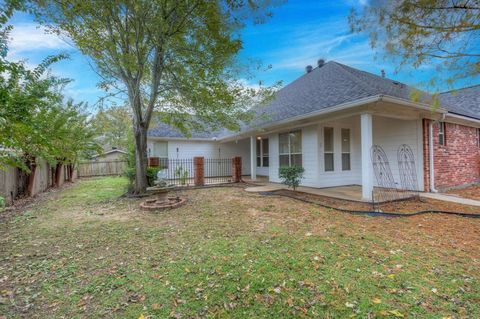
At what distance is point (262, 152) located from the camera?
13.6 meters

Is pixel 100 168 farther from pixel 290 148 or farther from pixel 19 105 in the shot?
pixel 19 105

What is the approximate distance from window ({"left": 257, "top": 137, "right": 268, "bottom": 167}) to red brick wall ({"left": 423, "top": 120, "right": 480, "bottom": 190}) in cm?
730

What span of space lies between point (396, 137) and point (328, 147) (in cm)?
250

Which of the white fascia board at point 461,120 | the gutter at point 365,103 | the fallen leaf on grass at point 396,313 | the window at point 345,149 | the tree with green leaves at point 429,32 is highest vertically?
the tree with green leaves at point 429,32

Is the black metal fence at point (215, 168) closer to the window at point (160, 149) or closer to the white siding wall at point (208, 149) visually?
the white siding wall at point (208, 149)

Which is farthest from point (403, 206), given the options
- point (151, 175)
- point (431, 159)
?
point (151, 175)

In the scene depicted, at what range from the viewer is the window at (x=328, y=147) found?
30.4 feet

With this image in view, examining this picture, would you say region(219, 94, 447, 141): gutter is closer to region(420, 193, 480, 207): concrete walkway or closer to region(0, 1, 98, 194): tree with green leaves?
region(420, 193, 480, 207): concrete walkway

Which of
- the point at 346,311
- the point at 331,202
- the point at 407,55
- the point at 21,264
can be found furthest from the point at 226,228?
the point at 407,55

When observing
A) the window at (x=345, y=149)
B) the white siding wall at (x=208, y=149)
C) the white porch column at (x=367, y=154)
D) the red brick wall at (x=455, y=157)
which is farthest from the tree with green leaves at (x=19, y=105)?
the red brick wall at (x=455, y=157)

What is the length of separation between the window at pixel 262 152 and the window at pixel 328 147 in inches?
171

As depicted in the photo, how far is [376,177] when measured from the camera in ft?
28.1

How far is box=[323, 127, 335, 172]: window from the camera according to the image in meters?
9.26

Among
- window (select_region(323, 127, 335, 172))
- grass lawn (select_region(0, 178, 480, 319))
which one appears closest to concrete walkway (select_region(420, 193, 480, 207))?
grass lawn (select_region(0, 178, 480, 319))
